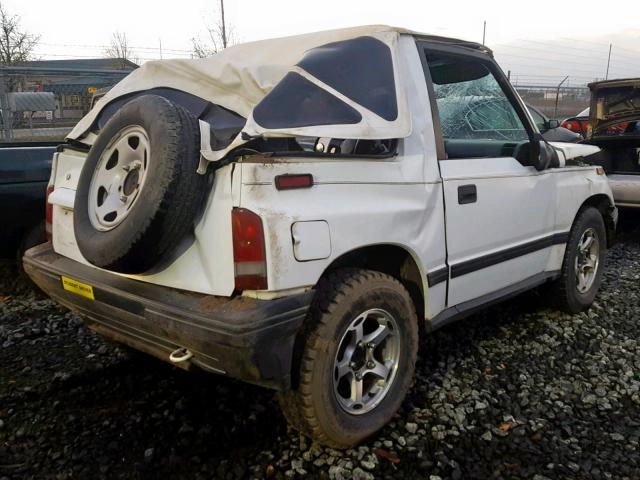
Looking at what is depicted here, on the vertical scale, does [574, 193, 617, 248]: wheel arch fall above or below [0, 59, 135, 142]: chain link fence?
below

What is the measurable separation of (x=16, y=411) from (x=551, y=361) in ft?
10.1

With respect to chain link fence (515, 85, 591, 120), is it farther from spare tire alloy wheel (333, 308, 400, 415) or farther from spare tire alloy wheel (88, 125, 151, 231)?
spare tire alloy wheel (88, 125, 151, 231)

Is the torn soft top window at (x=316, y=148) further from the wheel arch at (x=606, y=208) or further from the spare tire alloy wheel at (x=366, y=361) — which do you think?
the wheel arch at (x=606, y=208)

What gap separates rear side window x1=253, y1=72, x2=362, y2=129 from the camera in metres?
2.27

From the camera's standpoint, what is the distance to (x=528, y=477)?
2.42m

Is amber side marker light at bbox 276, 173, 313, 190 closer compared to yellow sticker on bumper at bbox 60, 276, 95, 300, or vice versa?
amber side marker light at bbox 276, 173, 313, 190

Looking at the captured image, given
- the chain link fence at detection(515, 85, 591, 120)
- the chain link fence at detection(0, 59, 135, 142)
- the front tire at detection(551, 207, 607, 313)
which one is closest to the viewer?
the front tire at detection(551, 207, 607, 313)

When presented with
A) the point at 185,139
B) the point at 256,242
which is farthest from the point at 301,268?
the point at 185,139

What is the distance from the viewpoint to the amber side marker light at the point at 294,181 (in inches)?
84.8

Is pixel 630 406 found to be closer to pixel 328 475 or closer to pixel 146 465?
pixel 328 475

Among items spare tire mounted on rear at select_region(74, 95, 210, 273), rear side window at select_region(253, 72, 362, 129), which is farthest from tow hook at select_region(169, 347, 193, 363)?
rear side window at select_region(253, 72, 362, 129)

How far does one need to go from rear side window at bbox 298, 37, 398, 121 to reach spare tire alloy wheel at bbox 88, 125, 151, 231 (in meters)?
0.82

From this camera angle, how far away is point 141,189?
221 centimetres

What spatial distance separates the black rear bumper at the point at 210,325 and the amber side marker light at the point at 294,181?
43 cm
